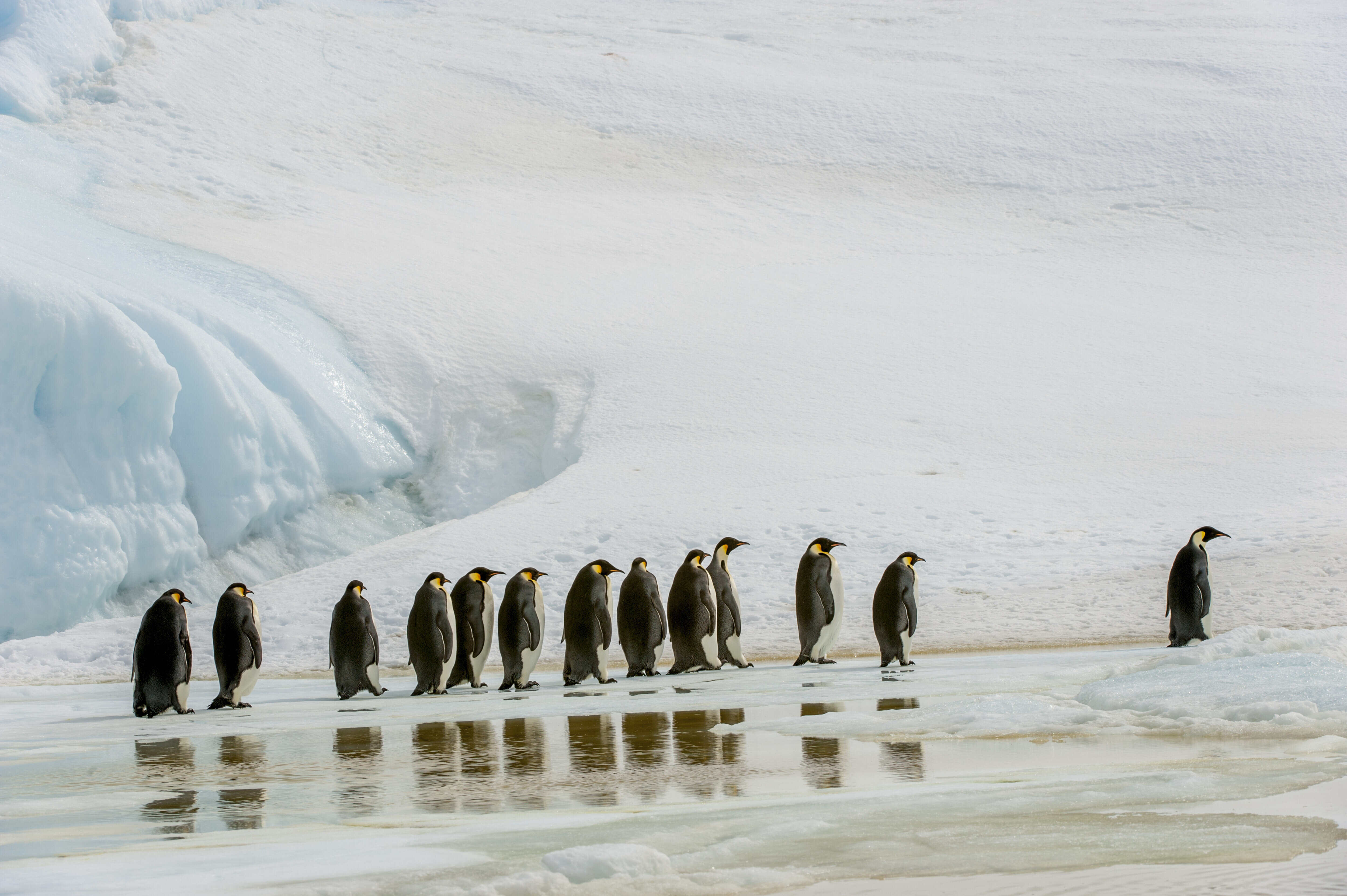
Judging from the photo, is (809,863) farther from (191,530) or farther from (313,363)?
(313,363)

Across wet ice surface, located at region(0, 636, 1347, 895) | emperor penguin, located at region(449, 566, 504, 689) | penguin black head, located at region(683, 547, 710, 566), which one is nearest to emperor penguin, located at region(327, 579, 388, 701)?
emperor penguin, located at region(449, 566, 504, 689)

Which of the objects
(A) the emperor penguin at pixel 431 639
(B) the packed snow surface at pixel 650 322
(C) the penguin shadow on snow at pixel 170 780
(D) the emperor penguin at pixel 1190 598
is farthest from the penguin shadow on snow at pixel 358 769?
(D) the emperor penguin at pixel 1190 598

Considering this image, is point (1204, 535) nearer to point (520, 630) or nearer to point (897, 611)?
point (897, 611)

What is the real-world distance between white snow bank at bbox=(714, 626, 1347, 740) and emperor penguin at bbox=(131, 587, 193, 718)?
4.16m

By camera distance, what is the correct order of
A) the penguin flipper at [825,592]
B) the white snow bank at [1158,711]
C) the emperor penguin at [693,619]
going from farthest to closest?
the penguin flipper at [825,592], the emperor penguin at [693,619], the white snow bank at [1158,711]

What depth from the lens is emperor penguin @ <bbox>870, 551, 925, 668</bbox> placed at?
9.88 m

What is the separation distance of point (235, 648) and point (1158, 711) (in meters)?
5.93

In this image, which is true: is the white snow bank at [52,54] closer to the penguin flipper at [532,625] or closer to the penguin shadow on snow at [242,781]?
the penguin flipper at [532,625]

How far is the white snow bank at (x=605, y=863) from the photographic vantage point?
324 cm

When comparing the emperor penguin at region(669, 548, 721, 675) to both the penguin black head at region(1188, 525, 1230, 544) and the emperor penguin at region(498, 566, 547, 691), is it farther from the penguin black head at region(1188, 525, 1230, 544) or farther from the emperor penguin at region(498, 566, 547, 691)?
the penguin black head at region(1188, 525, 1230, 544)

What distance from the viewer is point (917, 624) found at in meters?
11.6

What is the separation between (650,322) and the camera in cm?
1984

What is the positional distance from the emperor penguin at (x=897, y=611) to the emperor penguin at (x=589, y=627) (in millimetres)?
1891

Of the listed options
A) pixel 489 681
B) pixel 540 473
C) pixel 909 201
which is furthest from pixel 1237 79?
pixel 489 681
